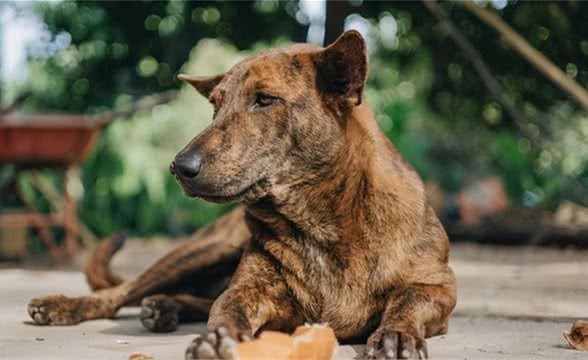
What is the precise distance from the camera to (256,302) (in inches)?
139

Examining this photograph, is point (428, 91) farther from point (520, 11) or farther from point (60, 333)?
point (60, 333)

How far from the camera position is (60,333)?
397 centimetres

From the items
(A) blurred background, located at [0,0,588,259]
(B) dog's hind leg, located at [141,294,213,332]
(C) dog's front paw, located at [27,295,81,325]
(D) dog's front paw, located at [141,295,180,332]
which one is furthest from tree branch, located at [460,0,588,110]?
(A) blurred background, located at [0,0,588,259]

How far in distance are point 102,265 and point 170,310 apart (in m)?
0.78

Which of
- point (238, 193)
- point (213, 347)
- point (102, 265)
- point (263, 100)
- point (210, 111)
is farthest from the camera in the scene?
point (210, 111)

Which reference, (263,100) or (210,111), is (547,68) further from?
(210,111)

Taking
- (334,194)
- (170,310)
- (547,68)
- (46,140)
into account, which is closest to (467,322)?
(334,194)

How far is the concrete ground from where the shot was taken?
11.0ft

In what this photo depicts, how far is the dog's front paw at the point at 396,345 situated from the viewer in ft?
9.80

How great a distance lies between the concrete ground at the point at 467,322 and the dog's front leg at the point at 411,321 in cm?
11

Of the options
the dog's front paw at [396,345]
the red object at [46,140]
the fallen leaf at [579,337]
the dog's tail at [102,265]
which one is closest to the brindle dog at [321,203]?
the dog's front paw at [396,345]

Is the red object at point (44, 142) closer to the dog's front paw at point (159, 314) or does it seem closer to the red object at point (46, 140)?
the red object at point (46, 140)

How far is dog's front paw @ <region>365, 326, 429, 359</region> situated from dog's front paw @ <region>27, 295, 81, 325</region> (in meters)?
1.73

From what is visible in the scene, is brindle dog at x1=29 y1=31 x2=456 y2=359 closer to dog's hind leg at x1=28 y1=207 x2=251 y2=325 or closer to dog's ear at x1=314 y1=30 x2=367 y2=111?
dog's ear at x1=314 y1=30 x2=367 y2=111
